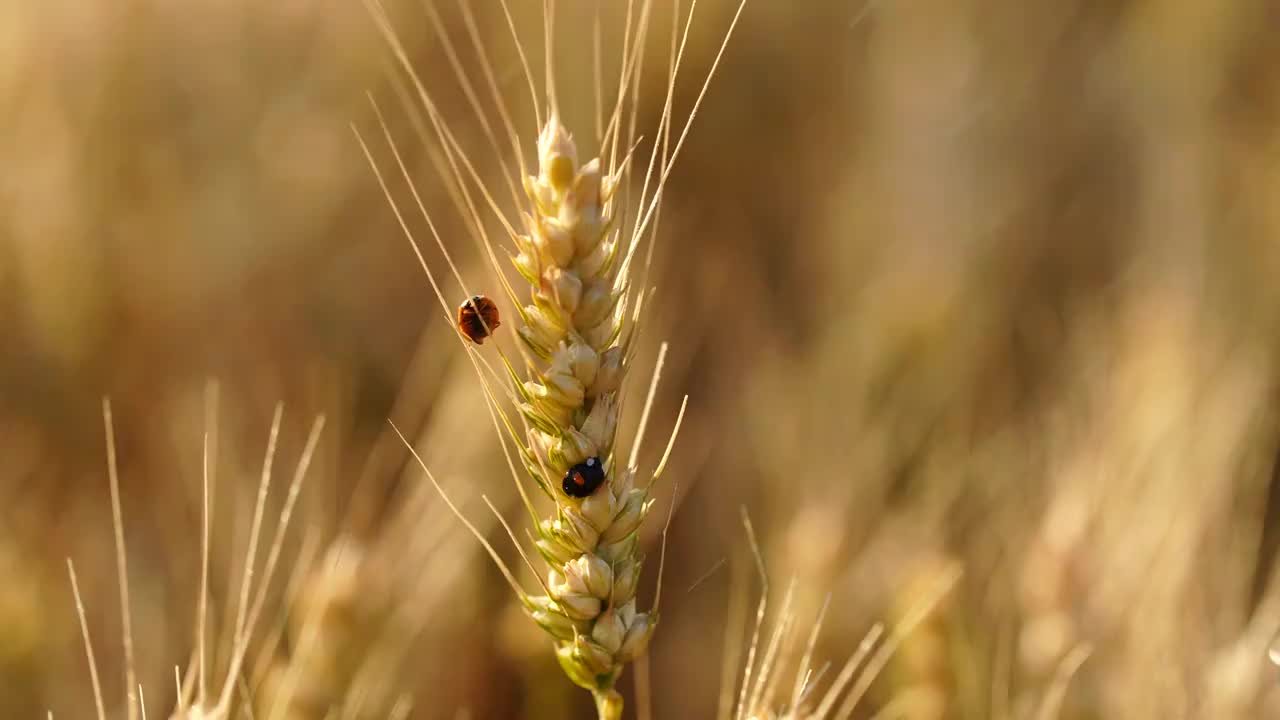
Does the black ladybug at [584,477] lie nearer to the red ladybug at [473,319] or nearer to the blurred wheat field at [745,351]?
the red ladybug at [473,319]

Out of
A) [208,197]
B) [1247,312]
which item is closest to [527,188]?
[208,197]

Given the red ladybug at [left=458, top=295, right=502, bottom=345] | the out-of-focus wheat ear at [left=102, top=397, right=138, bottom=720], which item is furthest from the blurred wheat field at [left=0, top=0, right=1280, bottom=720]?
the red ladybug at [left=458, top=295, right=502, bottom=345]

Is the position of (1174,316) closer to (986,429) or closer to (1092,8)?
(986,429)

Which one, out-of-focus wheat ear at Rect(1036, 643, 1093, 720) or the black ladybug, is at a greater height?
the black ladybug

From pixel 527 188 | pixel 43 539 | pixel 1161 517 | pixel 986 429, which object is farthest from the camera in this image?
pixel 986 429

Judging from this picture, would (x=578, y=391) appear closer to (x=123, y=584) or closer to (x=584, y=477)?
(x=584, y=477)

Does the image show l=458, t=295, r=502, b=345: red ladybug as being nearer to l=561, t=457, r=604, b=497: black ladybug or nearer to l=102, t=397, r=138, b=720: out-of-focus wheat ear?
l=561, t=457, r=604, b=497: black ladybug

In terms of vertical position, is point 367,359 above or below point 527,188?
below

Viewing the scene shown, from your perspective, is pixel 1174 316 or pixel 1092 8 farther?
pixel 1092 8
